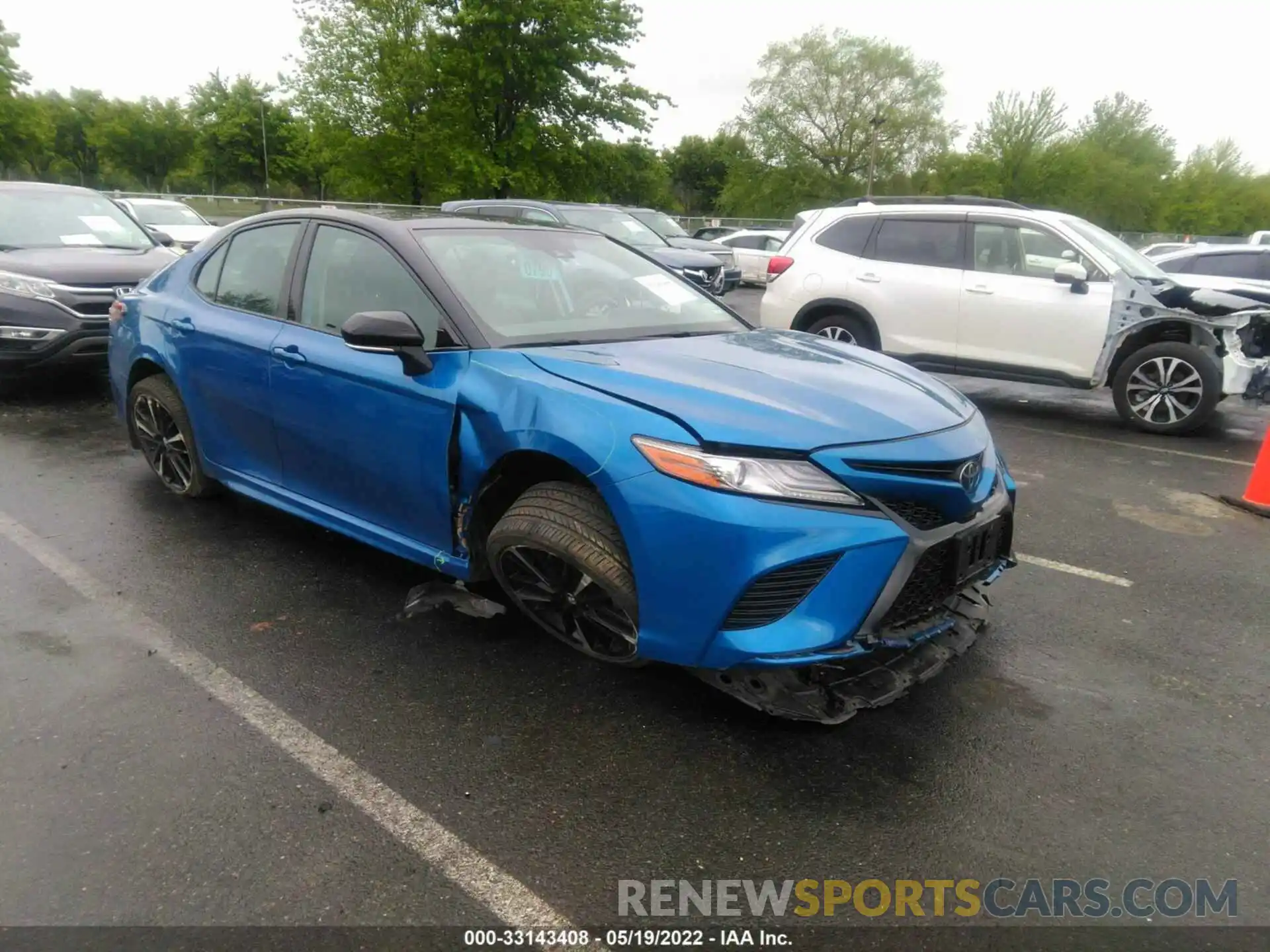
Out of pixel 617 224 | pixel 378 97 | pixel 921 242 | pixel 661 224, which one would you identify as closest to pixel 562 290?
pixel 921 242

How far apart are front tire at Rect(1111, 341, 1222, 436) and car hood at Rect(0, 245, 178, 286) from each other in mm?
8278

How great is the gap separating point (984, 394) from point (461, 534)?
746cm

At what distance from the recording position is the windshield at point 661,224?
1636 cm

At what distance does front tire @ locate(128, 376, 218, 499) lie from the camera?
4.56m

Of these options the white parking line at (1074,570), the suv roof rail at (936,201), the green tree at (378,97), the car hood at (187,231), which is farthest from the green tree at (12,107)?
the white parking line at (1074,570)

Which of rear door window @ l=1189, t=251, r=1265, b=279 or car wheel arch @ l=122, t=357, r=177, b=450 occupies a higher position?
rear door window @ l=1189, t=251, r=1265, b=279

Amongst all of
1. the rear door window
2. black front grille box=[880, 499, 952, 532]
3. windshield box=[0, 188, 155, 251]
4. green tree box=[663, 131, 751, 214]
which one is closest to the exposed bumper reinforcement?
black front grille box=[880, 499, 952, 532]

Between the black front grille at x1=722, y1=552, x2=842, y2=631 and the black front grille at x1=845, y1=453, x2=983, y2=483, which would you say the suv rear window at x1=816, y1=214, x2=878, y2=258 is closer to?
the black front grille at x1=845, y1=453, x2=983, y2=483

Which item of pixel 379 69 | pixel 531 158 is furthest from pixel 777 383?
pixel 379 69

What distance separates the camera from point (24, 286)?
22.8 ft

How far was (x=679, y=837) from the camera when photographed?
240cm

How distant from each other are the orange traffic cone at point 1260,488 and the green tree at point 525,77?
29410 millimetres

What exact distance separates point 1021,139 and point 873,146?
317 inches

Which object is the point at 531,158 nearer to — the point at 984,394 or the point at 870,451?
the point at 984,394
